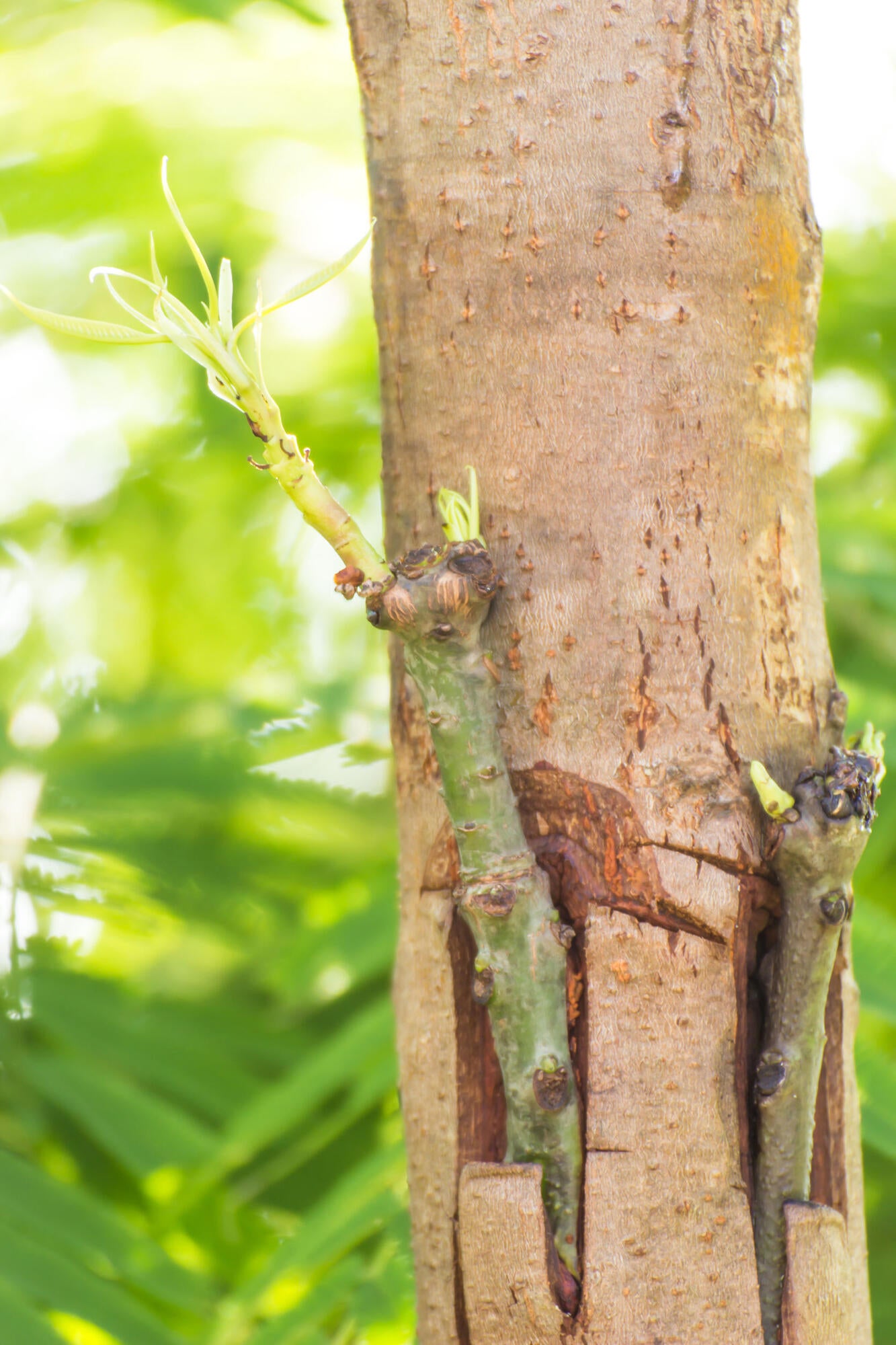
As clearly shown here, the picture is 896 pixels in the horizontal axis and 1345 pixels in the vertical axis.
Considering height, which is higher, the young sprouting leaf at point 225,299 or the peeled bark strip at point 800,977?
the young sprouting leaf at point 225,299

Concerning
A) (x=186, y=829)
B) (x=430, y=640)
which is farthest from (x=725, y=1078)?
(x=186, y=829)

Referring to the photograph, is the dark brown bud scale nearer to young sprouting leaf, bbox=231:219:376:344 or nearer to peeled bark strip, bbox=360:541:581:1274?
peeled bark strip, bbox=360:541:581:1274

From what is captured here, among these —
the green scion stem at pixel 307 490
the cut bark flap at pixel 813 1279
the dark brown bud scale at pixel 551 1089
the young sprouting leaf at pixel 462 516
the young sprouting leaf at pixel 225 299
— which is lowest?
the cut bark flap at pixel 813 1279

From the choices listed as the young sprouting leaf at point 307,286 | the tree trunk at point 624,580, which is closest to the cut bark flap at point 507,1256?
the tree trunk at point 624,580

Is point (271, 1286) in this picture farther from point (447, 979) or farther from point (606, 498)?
point (606, 498)

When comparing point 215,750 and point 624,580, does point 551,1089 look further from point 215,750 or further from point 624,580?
point 215,750

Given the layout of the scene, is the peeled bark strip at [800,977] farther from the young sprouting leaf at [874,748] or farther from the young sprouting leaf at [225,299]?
the young sprouting leaf at [225,299]
